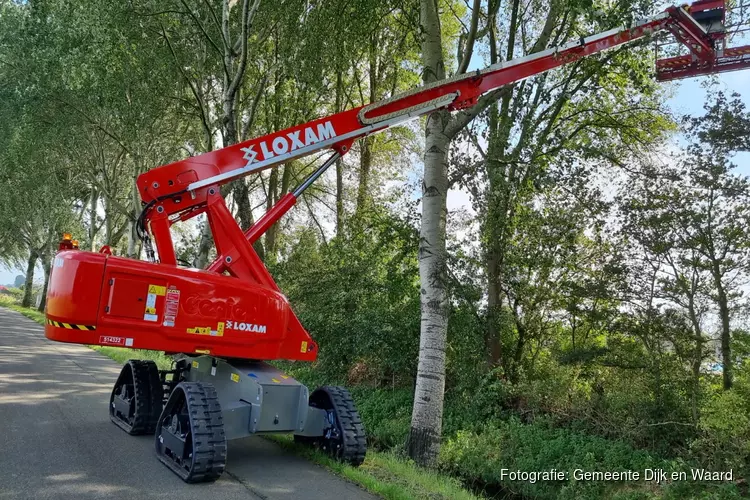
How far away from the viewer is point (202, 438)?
526 cm

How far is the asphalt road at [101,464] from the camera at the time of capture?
4.95m

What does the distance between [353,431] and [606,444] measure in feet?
18.4

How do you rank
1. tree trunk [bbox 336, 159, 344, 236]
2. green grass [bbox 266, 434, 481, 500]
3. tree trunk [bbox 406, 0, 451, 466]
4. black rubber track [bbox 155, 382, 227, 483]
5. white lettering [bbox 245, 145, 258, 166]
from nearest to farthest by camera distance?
black rubber track [bbox 155, 382, 227, 483], green grass [bbox 266, 434, 481, 500], white lettering [bbox 245, 145, 258, 166], tree trunk [bbox 406, 0, 451, 466], tree trunk [bbox 336, 159, 344, 236]

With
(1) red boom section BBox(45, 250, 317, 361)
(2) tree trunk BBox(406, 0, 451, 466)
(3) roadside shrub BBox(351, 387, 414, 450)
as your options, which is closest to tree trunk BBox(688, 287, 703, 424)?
(2) tree trunk BBox(406, 0, 451, 466)

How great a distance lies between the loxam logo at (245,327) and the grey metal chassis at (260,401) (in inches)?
18.4

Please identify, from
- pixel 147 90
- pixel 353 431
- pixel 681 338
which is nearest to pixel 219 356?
pixel 353 431

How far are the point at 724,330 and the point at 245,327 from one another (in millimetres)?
8177

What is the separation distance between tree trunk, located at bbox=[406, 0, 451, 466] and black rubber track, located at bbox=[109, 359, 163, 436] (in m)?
3.66

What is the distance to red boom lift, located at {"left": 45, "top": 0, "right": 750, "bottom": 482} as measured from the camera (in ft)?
18.5

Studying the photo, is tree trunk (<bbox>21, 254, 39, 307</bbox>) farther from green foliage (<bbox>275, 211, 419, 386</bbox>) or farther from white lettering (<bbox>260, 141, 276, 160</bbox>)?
white lettering (<bbox>260, 141, 276, 160</bbox>)

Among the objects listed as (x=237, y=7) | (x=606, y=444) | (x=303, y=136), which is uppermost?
(x=237, y=7)

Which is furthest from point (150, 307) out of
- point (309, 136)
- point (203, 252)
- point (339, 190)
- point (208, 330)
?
point (339, 190)

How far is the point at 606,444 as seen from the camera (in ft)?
31.7

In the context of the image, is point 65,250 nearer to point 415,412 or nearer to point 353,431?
point 353,431
